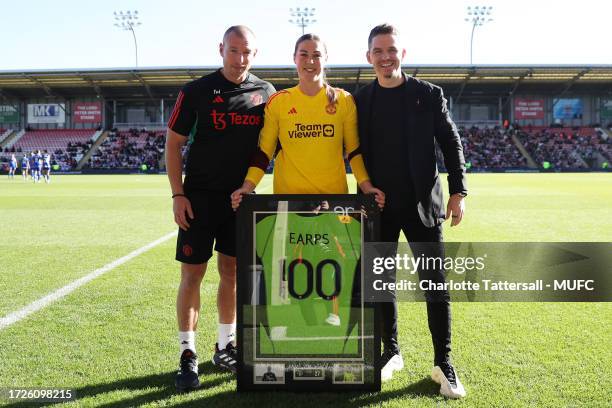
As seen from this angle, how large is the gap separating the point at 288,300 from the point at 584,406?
5.24 ft

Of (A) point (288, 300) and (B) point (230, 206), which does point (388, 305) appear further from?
(B) point (230, 206)

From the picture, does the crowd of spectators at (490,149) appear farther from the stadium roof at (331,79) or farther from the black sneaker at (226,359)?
the black sneaker at (226,359)

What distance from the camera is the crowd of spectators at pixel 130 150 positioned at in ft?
145

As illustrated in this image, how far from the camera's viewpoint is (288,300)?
281 centimetres

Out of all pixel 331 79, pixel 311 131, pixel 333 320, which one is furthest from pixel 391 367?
pixel 331 79

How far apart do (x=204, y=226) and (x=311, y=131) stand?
0.89 m

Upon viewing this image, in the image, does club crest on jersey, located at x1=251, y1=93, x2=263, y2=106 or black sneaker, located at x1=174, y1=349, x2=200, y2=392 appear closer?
black sneaker, located at x1=174, y1=349, x2=200, y2=392

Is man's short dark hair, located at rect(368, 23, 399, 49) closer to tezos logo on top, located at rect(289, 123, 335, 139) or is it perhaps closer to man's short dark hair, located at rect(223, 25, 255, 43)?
tezos logo on top, located at rect(289, 123, 335, 139)

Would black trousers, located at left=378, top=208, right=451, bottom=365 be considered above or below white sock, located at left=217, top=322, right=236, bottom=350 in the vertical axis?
above

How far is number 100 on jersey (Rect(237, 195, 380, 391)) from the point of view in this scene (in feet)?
9.00

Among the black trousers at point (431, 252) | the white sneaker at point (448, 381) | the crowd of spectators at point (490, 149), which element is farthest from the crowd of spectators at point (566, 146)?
the white sneaker at point (448, 381)

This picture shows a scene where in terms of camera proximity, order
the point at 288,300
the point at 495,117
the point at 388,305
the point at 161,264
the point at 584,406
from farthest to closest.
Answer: the point at 495,117
the point at 161,264
the point at 388,305
the point at 288,300
the point at 584,406

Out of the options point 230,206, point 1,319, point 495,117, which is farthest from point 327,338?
point 495,117

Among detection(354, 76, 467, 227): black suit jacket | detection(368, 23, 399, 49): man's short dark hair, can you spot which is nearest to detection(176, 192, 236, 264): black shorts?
detection(354, 76, 467, 227): black suit jacket
